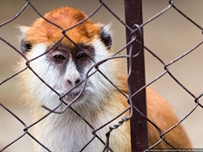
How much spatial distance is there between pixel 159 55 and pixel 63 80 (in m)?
4.30

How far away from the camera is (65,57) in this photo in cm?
345

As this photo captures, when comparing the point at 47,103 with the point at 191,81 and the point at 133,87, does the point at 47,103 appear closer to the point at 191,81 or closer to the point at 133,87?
the point at 133,87

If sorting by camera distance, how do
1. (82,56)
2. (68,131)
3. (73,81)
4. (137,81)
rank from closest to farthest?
(137,81) → (73,81) → (82,56) → (68,131)

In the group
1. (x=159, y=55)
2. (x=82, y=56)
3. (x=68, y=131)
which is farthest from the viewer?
(x=159, y=55)

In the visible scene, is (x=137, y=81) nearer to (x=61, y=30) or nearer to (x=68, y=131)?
(x=61, y=30)

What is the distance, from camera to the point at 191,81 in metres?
7.10

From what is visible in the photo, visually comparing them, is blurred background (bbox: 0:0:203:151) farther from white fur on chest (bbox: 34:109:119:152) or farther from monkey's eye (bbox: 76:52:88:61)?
monkey's eye (bbox: 76:52:88:61)

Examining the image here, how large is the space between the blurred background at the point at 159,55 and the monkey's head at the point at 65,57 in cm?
299

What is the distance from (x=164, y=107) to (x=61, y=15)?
1.50m

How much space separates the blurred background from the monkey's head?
299cm

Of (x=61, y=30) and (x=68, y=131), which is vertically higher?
(x=61, y=30)

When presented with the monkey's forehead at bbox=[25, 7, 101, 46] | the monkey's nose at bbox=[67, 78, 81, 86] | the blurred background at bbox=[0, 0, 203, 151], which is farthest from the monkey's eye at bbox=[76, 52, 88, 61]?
the blurred background at bbox=[0, 0, 203, 151]

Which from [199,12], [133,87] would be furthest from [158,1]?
[133,87]

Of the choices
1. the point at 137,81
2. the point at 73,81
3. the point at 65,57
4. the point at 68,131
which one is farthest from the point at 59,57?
the point at 137,81
